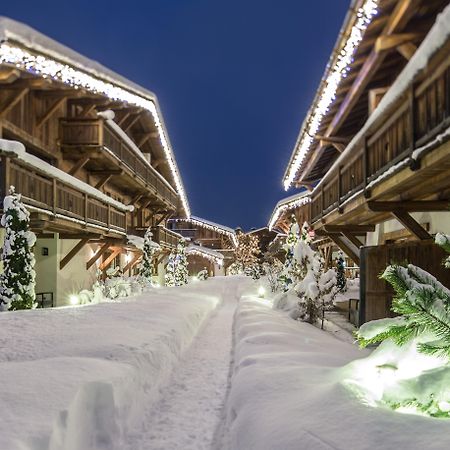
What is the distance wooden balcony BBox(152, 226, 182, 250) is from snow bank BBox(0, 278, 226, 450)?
59.6 ft

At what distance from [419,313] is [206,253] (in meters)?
43.3

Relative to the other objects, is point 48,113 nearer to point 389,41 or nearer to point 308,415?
point 389,41

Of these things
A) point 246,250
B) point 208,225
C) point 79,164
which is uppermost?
point 79,164

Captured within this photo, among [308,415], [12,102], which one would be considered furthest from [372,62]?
[12,102]

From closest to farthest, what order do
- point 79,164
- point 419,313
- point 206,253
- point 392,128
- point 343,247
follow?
point 419,313 → point 392,128 → point 343,247 → point 79,164 → point 206,253

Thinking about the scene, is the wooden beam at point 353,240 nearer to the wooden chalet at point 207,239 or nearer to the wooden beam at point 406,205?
the wooden beam at point 406,205

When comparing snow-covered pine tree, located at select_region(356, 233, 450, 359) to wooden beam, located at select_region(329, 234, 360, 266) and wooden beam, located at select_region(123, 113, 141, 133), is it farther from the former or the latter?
wooden beam, located at select_region(123, 113, 141, 133)

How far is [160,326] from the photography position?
8984 mm

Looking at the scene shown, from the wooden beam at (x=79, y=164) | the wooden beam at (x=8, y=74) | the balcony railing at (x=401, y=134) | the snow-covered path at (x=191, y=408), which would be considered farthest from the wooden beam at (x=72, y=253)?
the balcony railing at (x=401, y=134)

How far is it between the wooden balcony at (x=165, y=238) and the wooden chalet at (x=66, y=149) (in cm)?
211

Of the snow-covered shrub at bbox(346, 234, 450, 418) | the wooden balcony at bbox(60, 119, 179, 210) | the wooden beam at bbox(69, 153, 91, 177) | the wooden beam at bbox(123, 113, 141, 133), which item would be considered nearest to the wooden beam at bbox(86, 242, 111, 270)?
the wooden balcony at bbox(60, 119, 179, 210)

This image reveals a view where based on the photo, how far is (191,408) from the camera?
544cm

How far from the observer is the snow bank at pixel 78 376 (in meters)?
3.51

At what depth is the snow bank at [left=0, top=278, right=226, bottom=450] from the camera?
351cm
